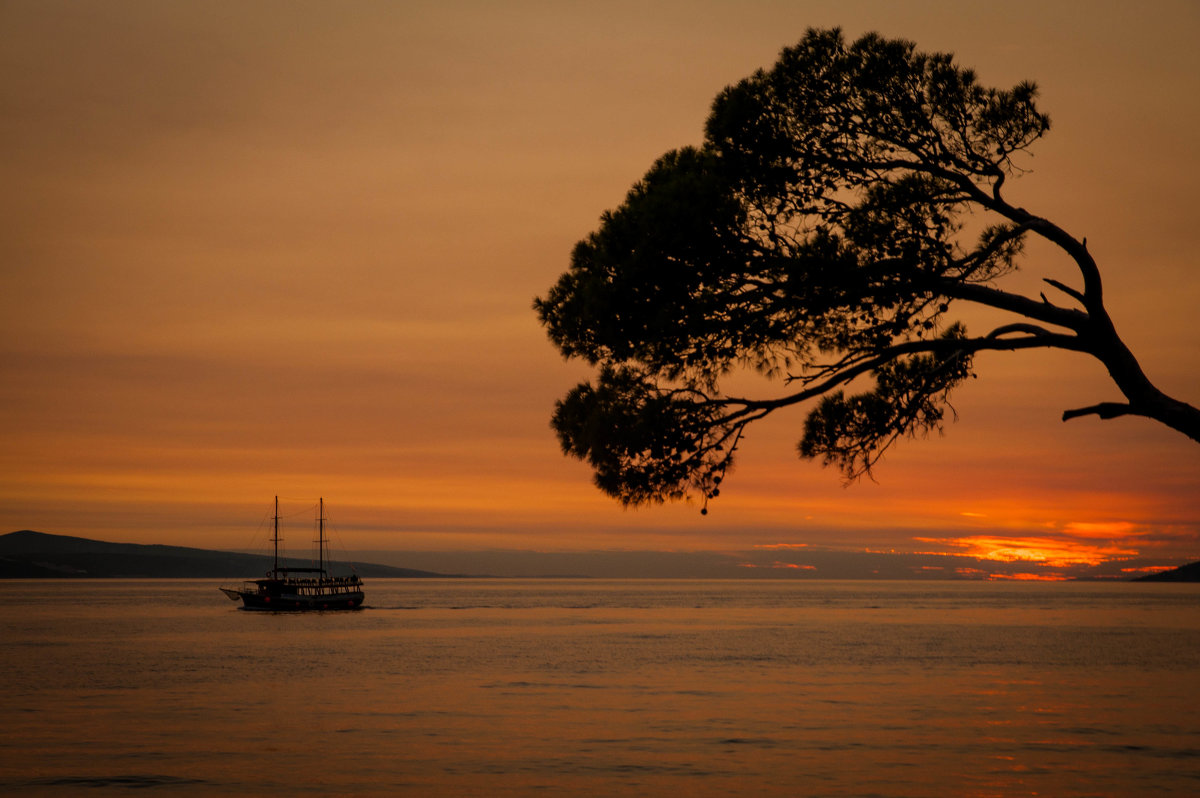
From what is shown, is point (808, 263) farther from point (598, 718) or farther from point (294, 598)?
point (294, 598)

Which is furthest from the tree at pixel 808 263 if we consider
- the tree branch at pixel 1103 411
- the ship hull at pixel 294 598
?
the ship hull at pixel 294 598

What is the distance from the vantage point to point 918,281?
45.2 feet

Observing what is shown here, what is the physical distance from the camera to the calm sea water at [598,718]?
1044 inches

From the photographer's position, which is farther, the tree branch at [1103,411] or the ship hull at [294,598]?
the ship hull at [294,598]

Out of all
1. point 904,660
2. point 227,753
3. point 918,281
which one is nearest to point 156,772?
point 227,753

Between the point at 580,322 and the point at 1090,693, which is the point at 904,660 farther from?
the point at 580,322

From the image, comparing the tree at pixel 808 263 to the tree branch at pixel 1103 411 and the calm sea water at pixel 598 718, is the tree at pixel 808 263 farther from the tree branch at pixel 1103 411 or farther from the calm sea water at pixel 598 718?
the calm sea water at pixel 598 718

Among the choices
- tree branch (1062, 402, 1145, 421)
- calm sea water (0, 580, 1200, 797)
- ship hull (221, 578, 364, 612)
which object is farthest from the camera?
ship hull (221, 578, 364, 612)

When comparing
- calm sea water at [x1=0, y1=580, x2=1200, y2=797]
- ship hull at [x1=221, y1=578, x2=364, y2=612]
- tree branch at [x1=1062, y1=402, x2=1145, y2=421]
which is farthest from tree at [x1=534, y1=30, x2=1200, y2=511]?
ship hull at [x1=221, y1=578, x2=364, y2=612]

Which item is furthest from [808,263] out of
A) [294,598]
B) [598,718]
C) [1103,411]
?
[294,598]

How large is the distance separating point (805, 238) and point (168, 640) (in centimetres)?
8362

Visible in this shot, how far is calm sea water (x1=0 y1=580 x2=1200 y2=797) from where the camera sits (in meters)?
26.5

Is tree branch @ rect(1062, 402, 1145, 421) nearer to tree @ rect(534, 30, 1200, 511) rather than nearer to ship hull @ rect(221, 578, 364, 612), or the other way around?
tree @ rect(534, 30, 1200, 511)

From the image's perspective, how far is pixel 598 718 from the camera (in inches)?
1511
